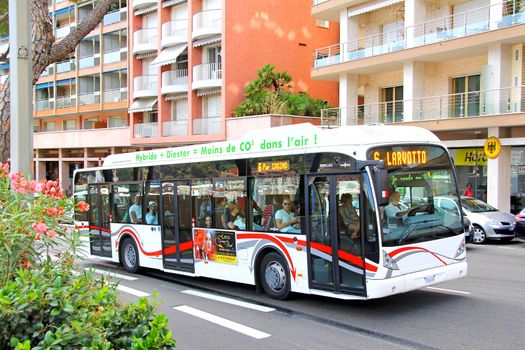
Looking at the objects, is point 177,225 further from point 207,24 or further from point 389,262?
point 207,24

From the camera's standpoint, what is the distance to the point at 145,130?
128 feet

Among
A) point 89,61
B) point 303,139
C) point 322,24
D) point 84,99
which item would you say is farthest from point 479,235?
point 89,61

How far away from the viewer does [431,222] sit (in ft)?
28.1

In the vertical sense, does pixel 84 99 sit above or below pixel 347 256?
above

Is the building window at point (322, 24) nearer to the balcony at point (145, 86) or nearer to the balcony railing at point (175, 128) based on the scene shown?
the balcony railing at point (175, 128)

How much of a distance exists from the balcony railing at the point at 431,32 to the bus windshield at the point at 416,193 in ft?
47.9

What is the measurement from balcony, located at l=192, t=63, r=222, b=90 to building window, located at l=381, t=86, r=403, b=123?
10.2m

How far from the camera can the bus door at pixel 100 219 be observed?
565 inches

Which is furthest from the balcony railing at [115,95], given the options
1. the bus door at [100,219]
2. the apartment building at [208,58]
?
the bus door at [100,219]

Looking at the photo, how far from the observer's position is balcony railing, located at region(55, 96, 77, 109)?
4747cm

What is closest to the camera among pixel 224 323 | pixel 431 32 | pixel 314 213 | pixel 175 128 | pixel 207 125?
pixel 224 323

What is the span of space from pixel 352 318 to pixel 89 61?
42.5m

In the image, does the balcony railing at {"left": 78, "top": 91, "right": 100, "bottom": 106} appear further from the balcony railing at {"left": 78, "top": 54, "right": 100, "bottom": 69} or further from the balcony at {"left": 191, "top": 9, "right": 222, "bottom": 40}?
the balcony at {"left": 191, "top": 9, "right": 222, "bottom": 40}

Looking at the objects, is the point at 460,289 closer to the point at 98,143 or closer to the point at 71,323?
the point at 71,323
